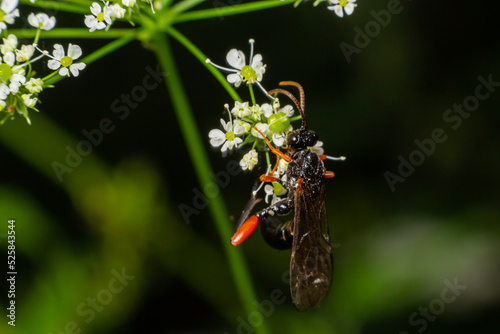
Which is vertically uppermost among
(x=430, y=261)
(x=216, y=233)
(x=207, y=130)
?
(x=207, y=130)

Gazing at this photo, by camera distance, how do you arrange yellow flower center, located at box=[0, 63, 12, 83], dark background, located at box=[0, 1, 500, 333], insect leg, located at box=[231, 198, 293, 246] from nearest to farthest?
yellow flower center, located at box=[0, 63, 12, 83] < insect leg, located at box=[231, 198, 293, 246] < dark background, located at box=[0, 1, 500, 333]

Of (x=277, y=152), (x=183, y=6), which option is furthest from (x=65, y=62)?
(x=277, y=152)

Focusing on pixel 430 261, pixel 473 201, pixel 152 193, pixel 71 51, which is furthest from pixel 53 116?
pixel 473 201

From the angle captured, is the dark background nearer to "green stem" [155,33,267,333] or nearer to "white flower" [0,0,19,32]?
"green stem" [155,33,267,333]

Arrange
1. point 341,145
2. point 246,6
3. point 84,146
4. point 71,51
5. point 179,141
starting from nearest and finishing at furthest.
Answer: point 71,51, point 246,6, point 84,146, point 179,141, point 341,145

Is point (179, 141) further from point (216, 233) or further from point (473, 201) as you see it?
point (473, 201)

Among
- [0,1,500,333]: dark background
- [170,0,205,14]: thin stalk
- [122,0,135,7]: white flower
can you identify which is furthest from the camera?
[0,1,500,333]: dark background

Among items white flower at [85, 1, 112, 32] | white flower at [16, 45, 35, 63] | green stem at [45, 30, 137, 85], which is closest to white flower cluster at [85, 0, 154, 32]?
white flower at [85, 1, 112, 32]
